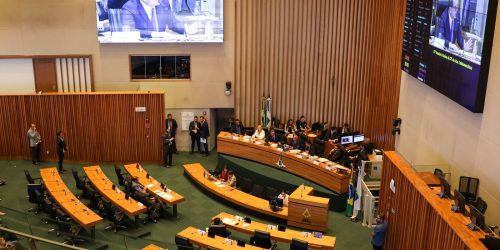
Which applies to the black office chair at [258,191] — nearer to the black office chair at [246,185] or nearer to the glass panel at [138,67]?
the black office chair at [246,185]

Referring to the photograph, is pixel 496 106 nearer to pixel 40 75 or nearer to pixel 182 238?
pixel 182 238

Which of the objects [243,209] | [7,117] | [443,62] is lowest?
[243,209]

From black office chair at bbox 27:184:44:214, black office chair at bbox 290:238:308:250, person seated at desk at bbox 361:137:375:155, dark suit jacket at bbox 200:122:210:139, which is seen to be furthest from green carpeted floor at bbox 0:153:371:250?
person seated at desk at bbox 361:137:375:155

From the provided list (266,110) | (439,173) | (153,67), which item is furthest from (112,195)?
(439,173)

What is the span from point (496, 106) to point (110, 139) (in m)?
11.2

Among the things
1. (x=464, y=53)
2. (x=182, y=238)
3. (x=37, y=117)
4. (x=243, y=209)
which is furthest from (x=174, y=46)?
(x=464, y=53)

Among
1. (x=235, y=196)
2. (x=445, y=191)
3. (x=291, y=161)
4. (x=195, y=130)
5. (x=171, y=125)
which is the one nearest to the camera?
(x=445, y=191)

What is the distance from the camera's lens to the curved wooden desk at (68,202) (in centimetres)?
1150

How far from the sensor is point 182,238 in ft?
34.0

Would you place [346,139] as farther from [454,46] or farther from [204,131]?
[454,46]

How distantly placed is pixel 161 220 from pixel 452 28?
7.64m

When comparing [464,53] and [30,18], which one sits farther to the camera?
[30,18]

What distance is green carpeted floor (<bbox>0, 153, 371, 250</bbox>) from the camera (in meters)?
10.6

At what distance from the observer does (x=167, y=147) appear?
631 inches
